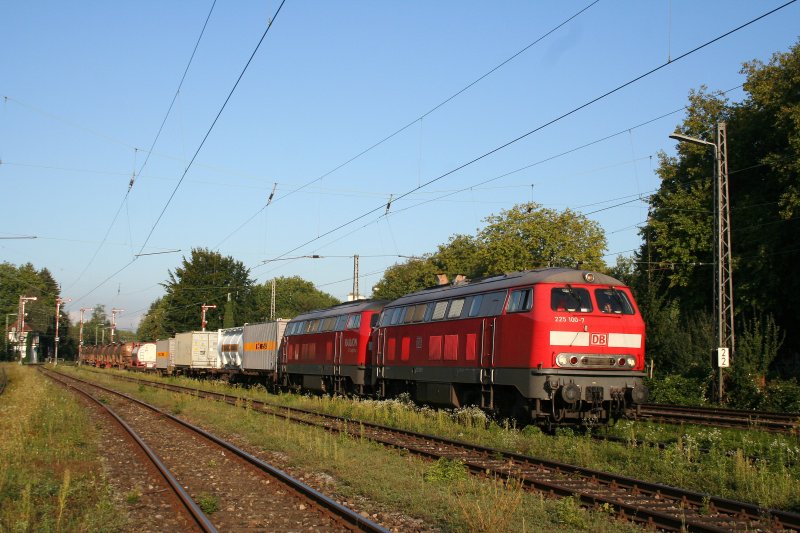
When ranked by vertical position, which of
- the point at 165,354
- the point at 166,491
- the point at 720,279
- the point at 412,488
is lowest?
the point at 166,491

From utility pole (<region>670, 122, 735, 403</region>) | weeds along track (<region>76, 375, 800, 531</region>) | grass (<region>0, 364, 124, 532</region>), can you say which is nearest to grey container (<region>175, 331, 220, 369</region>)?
grass (<region>0, 364, 124, 532</region>)

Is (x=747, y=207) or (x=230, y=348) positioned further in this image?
(x=230, y=348)

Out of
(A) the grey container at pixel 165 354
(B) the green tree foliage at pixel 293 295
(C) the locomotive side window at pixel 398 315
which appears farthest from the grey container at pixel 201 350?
(B) the green tree foliage at pixel 293 295

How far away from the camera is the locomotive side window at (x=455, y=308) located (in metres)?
20.0

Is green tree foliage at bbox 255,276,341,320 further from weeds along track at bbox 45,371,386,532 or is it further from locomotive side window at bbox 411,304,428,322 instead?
weeds along track at bbox 45,371,386,532

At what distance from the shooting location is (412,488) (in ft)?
36.6

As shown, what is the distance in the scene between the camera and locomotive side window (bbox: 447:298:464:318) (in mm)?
19984

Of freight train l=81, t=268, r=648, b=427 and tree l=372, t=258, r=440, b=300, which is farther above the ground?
tree l=372, t=258, r=440, b=300

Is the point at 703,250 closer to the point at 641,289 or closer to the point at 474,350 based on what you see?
the point at 641,289

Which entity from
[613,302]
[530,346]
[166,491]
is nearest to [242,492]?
[166,491]

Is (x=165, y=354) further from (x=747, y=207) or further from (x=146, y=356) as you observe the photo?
(x=747, y=207)

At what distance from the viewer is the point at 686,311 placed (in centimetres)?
4094

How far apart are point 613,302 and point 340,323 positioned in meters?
13.7

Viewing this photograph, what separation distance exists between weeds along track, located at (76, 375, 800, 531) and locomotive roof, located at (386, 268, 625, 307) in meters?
4.18
